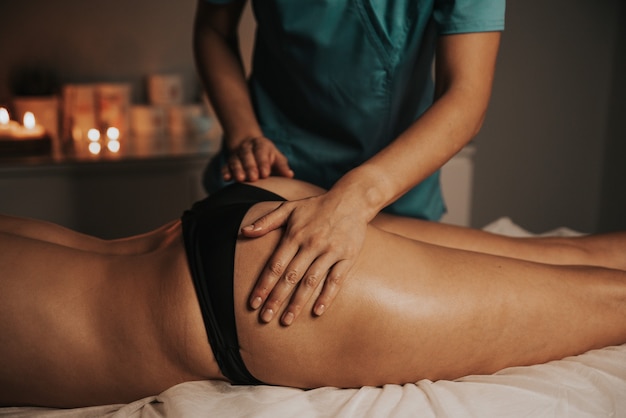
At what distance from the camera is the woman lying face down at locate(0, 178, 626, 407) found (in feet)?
3.18

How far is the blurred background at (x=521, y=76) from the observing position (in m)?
2.70

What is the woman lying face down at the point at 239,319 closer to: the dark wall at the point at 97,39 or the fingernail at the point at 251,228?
the fingernail at the point at 251,228

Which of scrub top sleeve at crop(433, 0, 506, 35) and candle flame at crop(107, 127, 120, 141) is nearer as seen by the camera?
scrub top sleeve at crop(433, 0, 506, 35)

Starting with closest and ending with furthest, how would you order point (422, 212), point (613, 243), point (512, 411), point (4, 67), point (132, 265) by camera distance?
point (512, 411) < point (132, 265) < point (613, 243) < point (422, 212) < point (4, 67)

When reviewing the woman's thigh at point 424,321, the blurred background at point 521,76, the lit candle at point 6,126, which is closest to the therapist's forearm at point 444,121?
the woman's thigh at point 424,321

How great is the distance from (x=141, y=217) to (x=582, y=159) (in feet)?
6.54

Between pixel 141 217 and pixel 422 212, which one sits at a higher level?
pixel 422 212

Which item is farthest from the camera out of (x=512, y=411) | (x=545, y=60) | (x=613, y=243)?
(x=545, y=60)

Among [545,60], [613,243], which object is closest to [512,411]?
[613,243]

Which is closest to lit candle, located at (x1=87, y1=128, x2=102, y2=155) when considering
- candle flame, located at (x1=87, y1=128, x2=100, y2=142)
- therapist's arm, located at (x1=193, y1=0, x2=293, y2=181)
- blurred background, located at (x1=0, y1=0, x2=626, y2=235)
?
candle flame, located at (x1=87, y1=128, x2=100, y2=142)

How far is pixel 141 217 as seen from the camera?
2406mm

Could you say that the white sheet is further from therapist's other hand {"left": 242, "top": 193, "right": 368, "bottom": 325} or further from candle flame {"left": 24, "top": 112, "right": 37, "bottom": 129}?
candle flame {"left": 24, "top": 112, "right": 37, "bottom": 129}

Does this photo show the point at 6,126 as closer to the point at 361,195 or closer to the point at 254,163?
the point at 254,163

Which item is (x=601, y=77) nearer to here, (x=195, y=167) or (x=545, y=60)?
(x=545, y=60)
